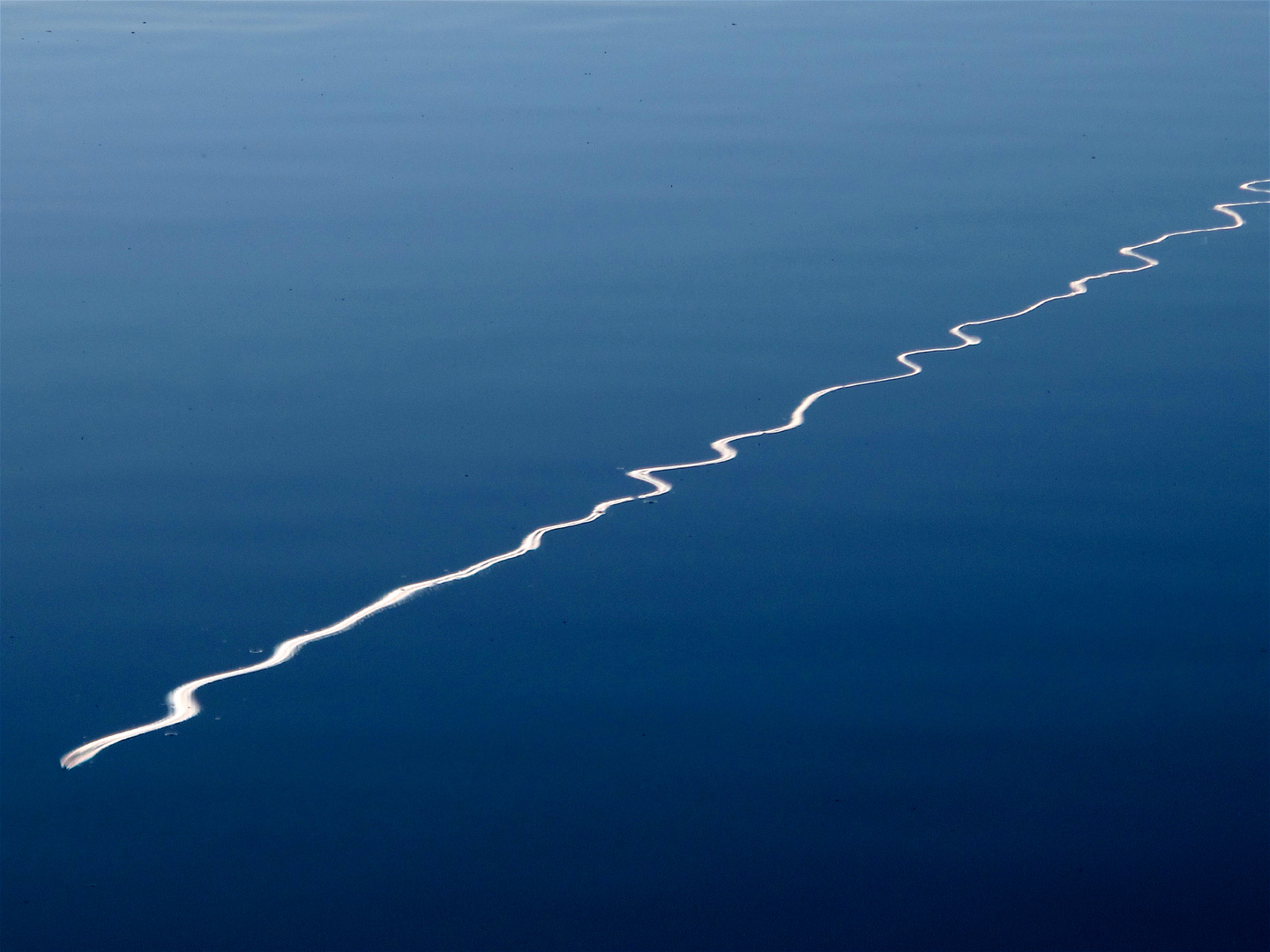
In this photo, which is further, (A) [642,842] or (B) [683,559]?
(B) [683,559]

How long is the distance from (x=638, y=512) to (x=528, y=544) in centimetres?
29

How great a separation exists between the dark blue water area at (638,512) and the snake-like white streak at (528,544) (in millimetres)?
35

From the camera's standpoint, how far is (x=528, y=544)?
10.8 ft

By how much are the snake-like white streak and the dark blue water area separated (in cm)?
3

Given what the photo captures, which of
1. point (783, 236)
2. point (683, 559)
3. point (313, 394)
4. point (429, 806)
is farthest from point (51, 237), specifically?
point (429, 806)

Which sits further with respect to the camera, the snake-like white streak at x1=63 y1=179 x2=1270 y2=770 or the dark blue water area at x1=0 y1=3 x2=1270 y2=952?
the snake-like white streak at x1=63 y1=179 x2=1270 y2=770

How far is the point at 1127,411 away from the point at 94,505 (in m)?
2.57

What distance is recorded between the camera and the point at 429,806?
2.52 meters

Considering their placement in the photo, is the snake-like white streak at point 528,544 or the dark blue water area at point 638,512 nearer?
the dark blue water area at point 638,512

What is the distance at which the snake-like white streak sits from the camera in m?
2.74

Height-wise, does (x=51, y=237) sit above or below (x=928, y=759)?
above

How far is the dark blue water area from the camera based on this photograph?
7.92 ft

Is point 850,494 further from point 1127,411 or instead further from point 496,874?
point 496,874

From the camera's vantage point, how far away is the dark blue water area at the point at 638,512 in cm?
241
